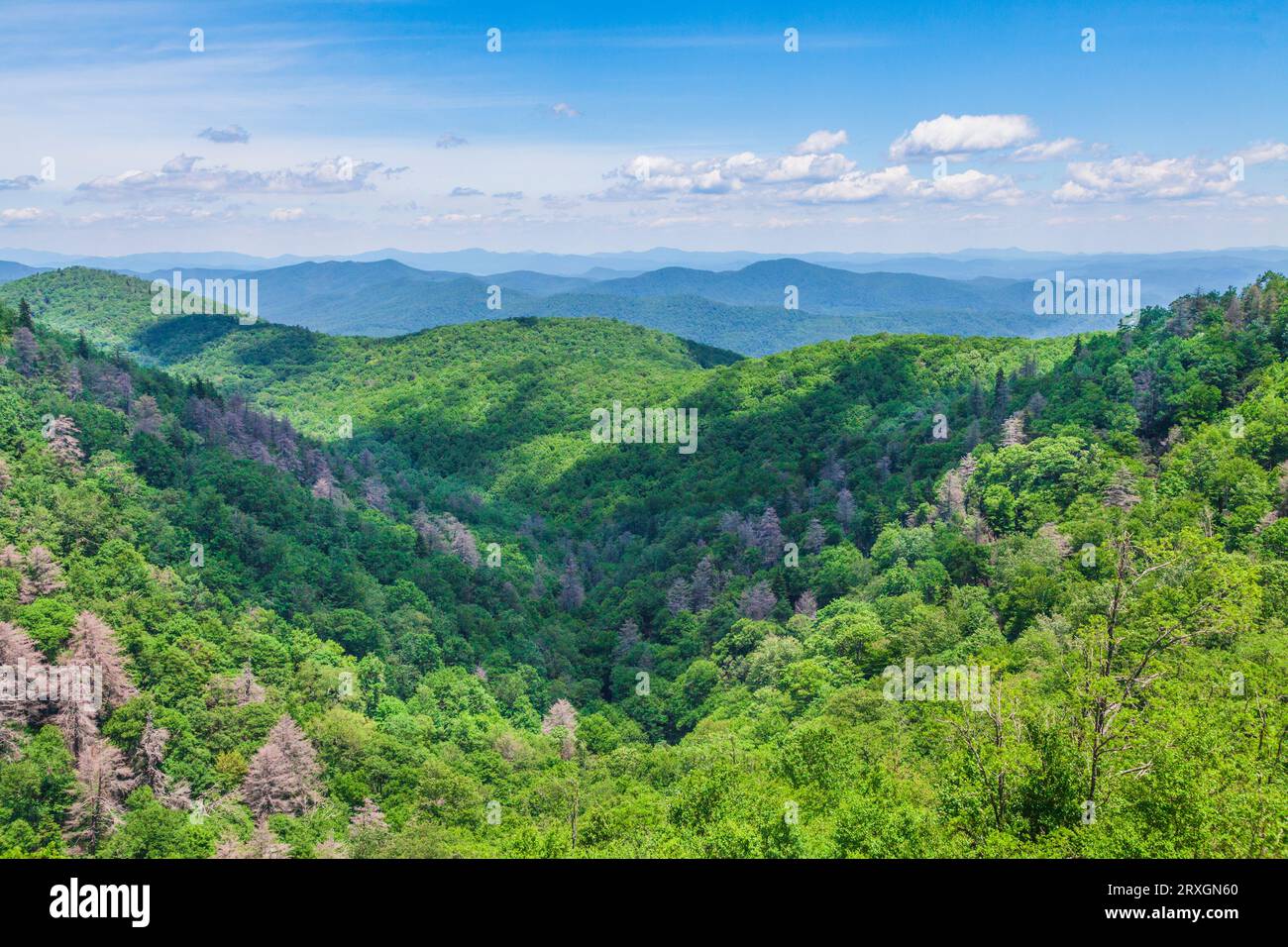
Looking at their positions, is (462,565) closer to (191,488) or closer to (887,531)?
(191,488)

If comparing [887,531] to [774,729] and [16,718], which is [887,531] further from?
[16,718]

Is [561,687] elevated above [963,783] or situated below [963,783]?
below

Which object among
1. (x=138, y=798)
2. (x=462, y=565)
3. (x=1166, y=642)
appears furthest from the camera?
(x=462, y=565)

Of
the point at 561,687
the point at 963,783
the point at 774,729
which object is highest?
the point at 963,783

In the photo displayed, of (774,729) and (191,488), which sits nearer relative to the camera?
(774,729)
